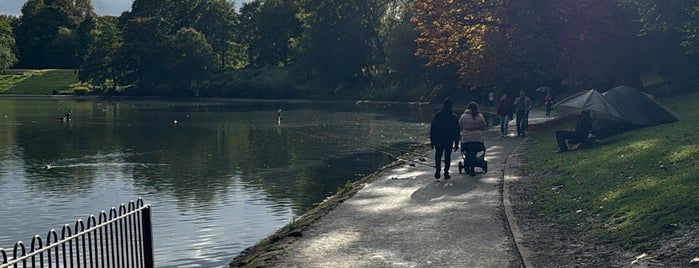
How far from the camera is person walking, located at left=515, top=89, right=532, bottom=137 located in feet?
104

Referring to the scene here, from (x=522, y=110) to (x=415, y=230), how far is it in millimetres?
19941

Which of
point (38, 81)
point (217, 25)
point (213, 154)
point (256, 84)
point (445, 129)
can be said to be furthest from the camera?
point (38, 81)

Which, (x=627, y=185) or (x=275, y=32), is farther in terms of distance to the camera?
(x=275, y=32)

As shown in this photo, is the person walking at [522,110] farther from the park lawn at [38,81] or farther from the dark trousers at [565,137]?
the park lawn at [38,81]

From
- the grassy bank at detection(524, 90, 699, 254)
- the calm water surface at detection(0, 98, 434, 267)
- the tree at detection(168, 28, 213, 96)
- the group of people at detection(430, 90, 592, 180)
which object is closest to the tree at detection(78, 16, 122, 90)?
the tree at detection(168, 28, 213, 96)

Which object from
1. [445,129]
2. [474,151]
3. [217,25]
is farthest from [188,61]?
[445,129]

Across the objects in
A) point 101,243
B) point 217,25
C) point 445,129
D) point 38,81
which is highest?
point 217,25

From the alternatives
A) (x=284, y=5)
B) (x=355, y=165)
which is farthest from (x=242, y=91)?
(x=355, y=165)

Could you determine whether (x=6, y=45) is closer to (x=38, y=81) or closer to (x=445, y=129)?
(x=38, y=81)

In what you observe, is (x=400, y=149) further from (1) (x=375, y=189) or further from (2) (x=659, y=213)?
(2) (x=659, y=213)

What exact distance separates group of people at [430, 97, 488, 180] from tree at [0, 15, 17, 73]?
126m

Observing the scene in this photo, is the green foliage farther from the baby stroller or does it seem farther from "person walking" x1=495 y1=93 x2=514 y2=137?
the baby stroller

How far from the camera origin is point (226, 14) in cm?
13188

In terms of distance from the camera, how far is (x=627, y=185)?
50.8 ft
